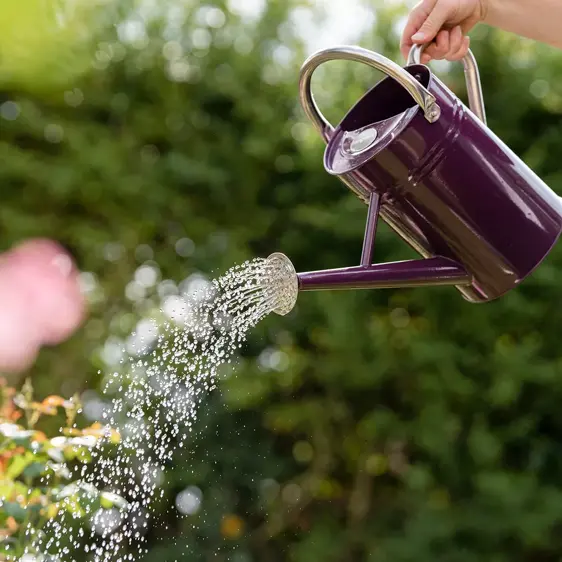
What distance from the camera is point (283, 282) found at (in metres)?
1.23

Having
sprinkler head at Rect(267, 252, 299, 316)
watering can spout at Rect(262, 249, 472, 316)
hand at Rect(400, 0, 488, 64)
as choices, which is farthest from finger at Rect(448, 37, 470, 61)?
sprinkler head at Rect(267, 252, 299, 316)

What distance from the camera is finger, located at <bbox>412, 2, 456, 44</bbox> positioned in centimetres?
141

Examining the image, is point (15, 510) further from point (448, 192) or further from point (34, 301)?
point (34, 301)

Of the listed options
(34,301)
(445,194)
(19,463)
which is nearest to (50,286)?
(34,301)

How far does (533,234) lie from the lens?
129 centimetres

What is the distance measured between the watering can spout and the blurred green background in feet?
5.35

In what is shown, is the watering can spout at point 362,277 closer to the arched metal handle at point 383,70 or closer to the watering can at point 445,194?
the watering can at point 445,194

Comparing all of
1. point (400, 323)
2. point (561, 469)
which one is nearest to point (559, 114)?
point (400, 323)

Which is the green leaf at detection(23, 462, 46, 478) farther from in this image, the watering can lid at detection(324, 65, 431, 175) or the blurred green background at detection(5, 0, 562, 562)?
the blurred green background at detection(5, 0, 562, 562)

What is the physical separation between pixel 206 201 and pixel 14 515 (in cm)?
179

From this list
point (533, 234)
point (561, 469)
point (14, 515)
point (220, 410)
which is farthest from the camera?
point (220, 410)

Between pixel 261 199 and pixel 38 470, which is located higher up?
pixel 38 470

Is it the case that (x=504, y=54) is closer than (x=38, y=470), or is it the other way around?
(x=38, y=470)

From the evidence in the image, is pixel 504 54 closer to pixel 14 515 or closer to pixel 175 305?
pixel 175 305
